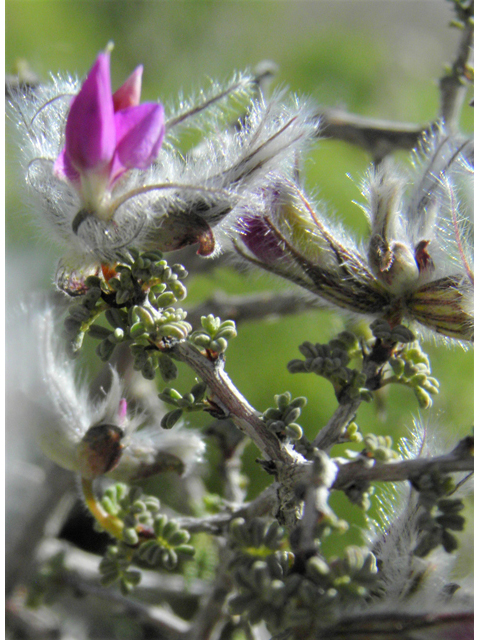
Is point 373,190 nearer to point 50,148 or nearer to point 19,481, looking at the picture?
A: point 50,148

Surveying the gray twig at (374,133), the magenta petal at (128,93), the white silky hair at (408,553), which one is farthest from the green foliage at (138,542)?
the gray twig at (374,133)

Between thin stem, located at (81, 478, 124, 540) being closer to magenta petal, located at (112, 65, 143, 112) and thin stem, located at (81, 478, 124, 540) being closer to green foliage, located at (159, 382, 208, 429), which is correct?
green foliage, located at (159, 382, 208, 429)

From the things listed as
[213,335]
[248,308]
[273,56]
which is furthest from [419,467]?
[273,56]

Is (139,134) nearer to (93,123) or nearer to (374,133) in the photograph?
(93,123)

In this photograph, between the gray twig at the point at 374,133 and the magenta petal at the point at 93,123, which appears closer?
the magenta petal at the point at 93,123

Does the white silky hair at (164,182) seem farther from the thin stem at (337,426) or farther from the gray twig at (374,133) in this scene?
the gray twig at (374,133)

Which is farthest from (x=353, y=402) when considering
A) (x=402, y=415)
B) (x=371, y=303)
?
(x=402, y=415)

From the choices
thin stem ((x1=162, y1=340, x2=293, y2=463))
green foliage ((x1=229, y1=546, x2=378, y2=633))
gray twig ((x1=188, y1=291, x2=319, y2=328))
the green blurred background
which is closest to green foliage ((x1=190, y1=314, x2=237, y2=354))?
thin stem ((x1=162, y1=340, x2=293, y2=463))
